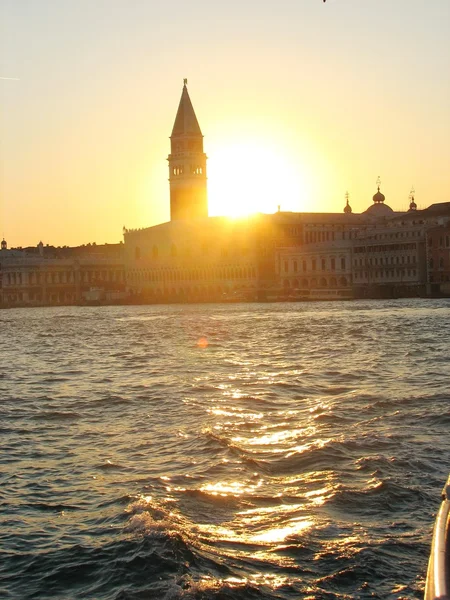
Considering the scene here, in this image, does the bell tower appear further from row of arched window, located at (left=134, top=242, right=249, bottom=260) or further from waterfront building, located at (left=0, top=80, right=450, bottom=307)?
row of arched window, located at (left=134, top=242, right=249, bottom=260)

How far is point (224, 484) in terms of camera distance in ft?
43.0

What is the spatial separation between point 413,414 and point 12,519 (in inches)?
332

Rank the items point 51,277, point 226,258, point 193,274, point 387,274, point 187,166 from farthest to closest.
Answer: point 51,277
point 187,166
point 193,274
point 226,258
point 387,274

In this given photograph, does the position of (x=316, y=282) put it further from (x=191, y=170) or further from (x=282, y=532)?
(x=282, y=532)

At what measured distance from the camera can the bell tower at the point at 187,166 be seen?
429ft

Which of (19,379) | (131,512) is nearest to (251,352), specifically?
(19,379)

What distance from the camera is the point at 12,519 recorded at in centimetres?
1180

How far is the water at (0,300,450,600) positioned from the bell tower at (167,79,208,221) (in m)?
106

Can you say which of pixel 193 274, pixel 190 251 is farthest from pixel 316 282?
pixel 190 251

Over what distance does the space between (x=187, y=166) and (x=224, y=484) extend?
120415mm

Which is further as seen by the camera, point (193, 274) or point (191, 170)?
point (191, 170)

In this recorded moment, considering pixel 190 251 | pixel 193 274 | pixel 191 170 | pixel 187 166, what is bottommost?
pixel 193 274

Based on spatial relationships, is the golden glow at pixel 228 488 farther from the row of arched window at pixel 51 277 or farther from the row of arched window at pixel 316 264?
the row of arched window at pixel 51 277

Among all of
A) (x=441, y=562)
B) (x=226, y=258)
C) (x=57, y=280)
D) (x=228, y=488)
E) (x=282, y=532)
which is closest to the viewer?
(x=441, y=562)
